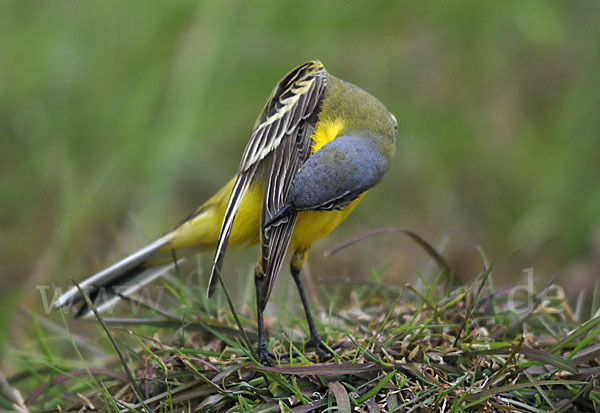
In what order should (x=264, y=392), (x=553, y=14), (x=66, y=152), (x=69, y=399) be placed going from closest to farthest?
(x=264, y=392) → (x=69, y=399) → (x=553, y=14) → (x=66, y=152)

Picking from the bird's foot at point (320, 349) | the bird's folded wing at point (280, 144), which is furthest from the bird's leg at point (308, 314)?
the bird's folded wing at point (280, 144)

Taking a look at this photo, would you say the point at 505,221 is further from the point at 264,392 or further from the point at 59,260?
the point at 264,392

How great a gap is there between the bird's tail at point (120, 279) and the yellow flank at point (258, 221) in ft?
0.43

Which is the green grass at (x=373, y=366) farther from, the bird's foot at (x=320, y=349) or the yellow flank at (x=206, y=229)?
the yellow flank at (x=206, y=229)

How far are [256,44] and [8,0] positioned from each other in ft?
7.46

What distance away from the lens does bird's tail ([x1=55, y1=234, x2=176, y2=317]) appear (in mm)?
3609

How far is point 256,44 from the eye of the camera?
255 inches

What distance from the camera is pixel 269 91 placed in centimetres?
613

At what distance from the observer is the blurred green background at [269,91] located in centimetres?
590

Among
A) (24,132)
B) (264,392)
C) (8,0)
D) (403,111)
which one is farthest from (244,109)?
(264,392)

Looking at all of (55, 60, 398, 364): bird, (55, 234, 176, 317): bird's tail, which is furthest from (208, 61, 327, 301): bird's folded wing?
(55, 234, 176, 317): bird's tail

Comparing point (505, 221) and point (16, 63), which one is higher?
point (16, 63)

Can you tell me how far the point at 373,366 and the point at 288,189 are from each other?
810mm

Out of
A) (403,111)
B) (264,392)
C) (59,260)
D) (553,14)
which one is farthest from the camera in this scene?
(403,111)
